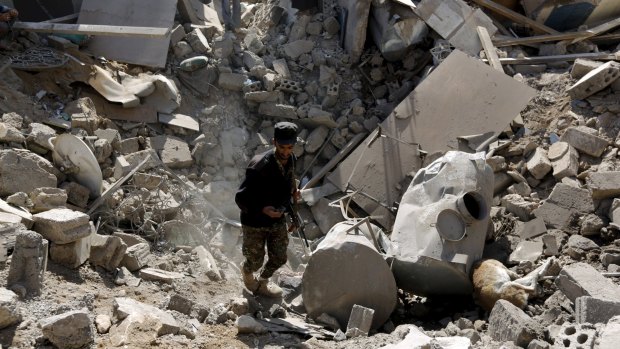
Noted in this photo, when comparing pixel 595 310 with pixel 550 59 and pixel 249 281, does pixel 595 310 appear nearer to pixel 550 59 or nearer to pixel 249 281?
pixel 249 281

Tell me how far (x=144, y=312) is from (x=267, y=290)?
1506 mm

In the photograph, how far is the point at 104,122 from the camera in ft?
26.6

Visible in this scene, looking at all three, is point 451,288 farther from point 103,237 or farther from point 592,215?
point 103,237

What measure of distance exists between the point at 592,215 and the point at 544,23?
12.8 ft

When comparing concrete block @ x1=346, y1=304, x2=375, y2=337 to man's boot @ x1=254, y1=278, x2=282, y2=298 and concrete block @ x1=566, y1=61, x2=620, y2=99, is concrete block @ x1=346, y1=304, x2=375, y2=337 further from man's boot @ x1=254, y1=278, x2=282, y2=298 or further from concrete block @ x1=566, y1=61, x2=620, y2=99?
concrete block @ x1=566, y1=61, x2=620, y2=99

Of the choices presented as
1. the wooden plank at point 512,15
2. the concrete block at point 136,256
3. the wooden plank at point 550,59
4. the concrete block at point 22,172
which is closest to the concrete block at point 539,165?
the wooden plank at point 550,59

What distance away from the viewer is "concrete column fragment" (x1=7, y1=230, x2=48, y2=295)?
500cm

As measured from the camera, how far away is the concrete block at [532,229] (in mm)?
7266

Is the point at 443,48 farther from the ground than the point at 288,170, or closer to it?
farther from the ground

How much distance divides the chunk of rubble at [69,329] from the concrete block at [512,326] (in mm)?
3025

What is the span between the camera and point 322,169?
893cm

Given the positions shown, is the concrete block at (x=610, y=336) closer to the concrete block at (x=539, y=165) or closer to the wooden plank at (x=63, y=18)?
the concrete block at (x=539, y=165)

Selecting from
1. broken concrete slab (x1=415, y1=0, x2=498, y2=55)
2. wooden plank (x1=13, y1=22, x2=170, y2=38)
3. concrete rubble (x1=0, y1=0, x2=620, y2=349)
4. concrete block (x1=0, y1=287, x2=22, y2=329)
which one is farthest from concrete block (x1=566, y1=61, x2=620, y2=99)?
concrete block (x1=0, y1=287, x2=22, y2=329)

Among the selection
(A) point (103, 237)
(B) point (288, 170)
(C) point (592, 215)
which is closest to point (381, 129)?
(C) point (592, 215)
